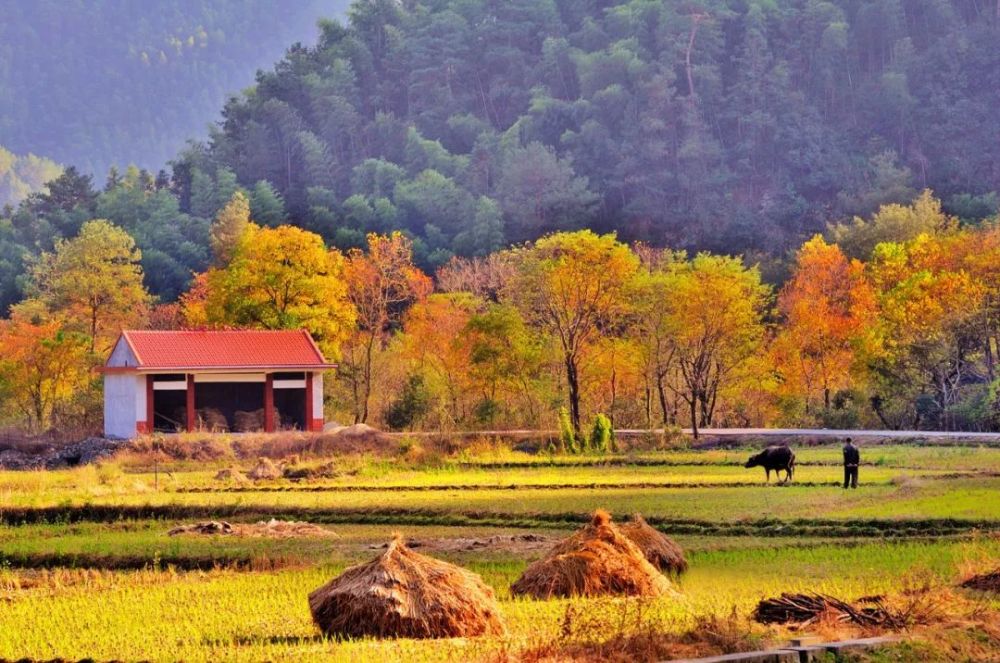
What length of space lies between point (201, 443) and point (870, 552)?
97.7 feet

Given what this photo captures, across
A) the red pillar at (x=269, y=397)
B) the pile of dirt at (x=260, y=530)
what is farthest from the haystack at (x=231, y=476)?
the red pillar at (x=269, y=397)

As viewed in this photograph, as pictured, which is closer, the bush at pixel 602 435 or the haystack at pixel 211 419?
the bush at pixel 602 435

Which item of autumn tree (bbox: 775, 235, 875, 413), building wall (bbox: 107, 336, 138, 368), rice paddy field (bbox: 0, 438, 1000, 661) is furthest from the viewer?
autumn tree (bbox: 775, 235, 875, 413)

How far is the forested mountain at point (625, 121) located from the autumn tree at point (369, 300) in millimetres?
22717

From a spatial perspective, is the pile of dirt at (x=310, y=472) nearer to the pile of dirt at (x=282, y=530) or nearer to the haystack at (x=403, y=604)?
the pile of dirt at (x=282, y=530)

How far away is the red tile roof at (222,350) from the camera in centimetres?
5303

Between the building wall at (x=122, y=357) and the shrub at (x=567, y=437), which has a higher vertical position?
the building wall at (x=122, y=357)

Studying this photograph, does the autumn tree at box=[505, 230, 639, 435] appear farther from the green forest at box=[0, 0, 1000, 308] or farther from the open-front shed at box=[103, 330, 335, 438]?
the green forest at box=[0, 0, 1000, 308]

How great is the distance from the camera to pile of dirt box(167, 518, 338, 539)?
2584 centimetres

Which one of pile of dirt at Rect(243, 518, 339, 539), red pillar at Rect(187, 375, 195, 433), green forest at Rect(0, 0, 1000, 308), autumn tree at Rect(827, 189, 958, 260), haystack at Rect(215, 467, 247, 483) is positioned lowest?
pile of dirt at Rect(243, 518, 339, 539)

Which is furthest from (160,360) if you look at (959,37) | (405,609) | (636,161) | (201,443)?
(959,37)

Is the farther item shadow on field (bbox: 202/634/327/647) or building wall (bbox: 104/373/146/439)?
building wall (bbox: 104/373/146/439)

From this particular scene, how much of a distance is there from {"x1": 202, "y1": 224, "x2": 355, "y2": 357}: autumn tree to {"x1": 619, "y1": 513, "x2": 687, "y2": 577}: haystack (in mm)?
44863

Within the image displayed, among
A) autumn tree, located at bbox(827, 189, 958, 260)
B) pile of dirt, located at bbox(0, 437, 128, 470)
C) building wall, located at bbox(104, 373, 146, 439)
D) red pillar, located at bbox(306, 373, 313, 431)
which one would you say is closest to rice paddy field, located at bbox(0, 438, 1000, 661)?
pile of dirt, located at bbox(0, 437, 128, 470)
